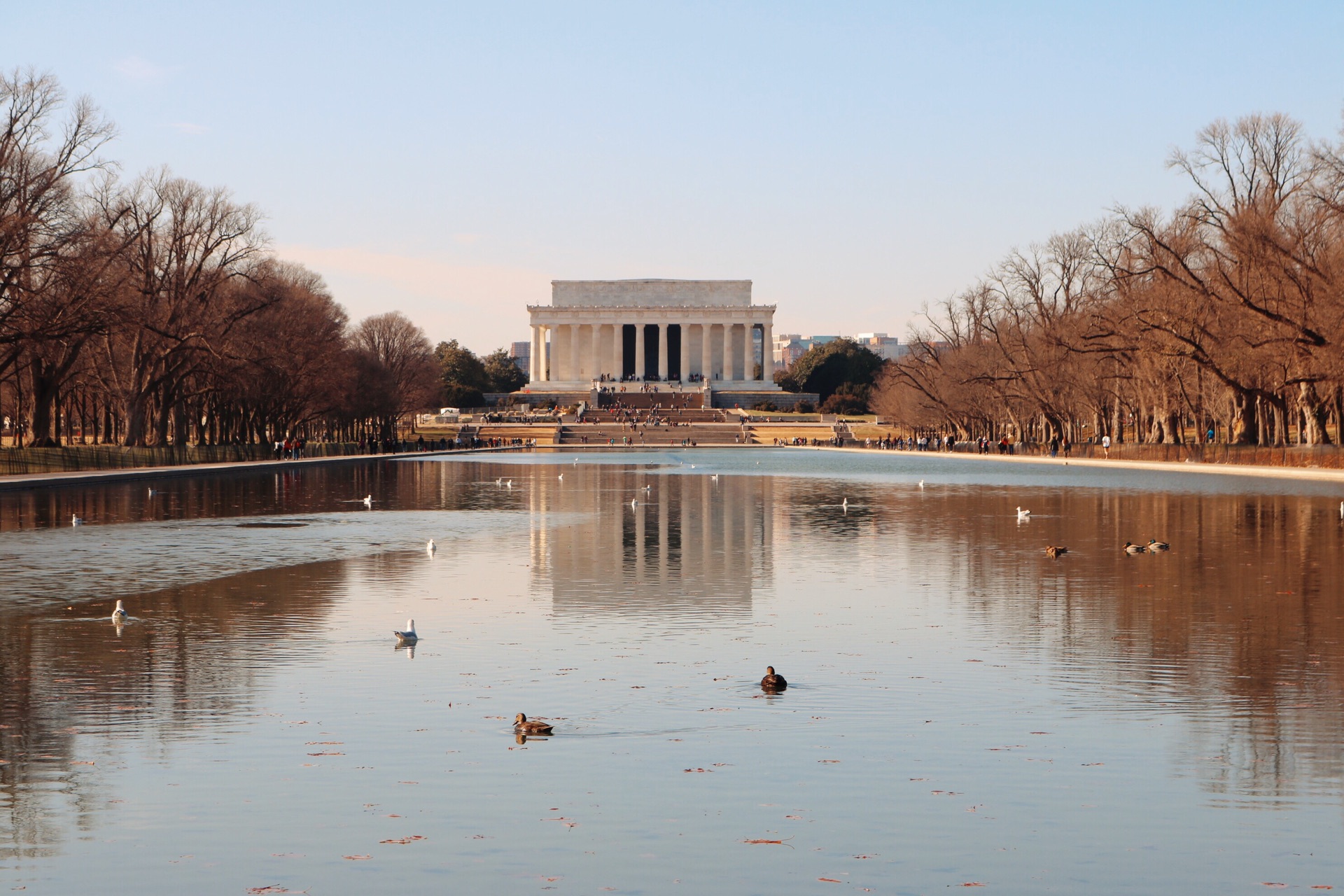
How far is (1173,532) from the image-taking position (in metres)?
27.7

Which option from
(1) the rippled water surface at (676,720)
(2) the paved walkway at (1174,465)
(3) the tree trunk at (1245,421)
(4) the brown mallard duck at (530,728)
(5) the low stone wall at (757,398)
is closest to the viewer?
(1) the rippled water surface at (676,720)

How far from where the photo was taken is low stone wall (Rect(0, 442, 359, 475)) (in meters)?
54.2

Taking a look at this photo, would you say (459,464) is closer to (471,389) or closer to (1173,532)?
(1173,532)

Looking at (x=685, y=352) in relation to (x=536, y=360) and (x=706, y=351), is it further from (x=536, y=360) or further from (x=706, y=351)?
(x=536, y=360)

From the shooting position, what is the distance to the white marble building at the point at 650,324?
6772 inches

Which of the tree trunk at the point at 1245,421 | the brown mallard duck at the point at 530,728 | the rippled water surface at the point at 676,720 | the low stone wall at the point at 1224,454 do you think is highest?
the tree trunk at the point at 1245,421

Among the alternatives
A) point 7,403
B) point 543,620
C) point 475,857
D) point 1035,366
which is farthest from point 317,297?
point 475,857

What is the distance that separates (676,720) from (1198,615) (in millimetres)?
7856

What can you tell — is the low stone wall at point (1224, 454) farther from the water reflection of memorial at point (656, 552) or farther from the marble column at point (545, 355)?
the marble column at point (545, 355)

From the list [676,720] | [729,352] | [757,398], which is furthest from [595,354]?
[676,720]

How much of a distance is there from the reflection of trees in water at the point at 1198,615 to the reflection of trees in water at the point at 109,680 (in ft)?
21.5

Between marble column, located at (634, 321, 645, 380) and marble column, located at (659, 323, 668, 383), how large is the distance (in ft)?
7.07

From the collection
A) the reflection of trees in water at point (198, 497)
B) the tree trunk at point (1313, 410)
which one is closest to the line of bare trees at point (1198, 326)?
the tree trunk at point (1313, 410)

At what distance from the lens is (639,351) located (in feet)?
568
